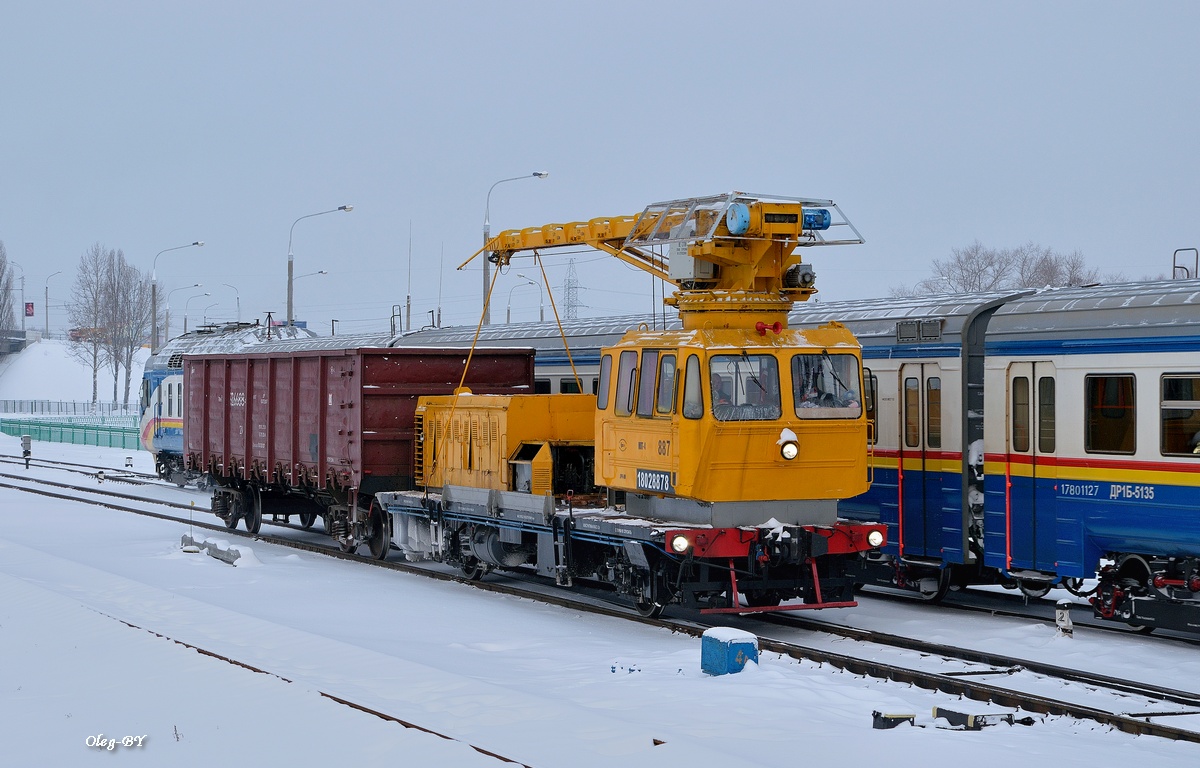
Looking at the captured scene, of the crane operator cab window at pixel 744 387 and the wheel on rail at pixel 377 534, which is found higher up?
the crane operator cab window at pixel 744 387

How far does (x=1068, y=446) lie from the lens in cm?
1330

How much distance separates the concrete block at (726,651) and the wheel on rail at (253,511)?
14.2 metres

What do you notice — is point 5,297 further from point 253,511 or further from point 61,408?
point 253,511

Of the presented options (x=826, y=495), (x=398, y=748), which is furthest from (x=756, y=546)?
Answer: (x=398, y=748)

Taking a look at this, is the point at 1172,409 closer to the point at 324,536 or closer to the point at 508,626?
the point at 508,626

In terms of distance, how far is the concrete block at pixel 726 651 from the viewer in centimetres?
1109

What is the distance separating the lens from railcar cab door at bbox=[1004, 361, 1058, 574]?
44.2ft

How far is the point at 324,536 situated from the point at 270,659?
12.8 metres

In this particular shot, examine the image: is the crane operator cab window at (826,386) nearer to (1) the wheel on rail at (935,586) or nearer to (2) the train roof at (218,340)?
(1) the wheel on rail at (935,586)

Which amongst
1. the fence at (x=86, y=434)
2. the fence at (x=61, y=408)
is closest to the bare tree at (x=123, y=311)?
the fence at (x=61, y=408)

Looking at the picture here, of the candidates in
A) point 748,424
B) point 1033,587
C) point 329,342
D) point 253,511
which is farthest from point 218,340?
point 1033,587

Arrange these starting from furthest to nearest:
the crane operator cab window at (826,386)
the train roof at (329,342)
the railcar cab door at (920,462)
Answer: the train roof at (329,342)
the railcar cab door at (920,462)
the crane operator cab window at (826,386)

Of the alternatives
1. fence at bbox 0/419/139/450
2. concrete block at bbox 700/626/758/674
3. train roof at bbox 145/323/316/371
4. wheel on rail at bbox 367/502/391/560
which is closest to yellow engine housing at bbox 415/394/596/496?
wheel on rail at bbox 367/502/391/560

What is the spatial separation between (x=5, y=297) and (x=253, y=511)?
374 ft
